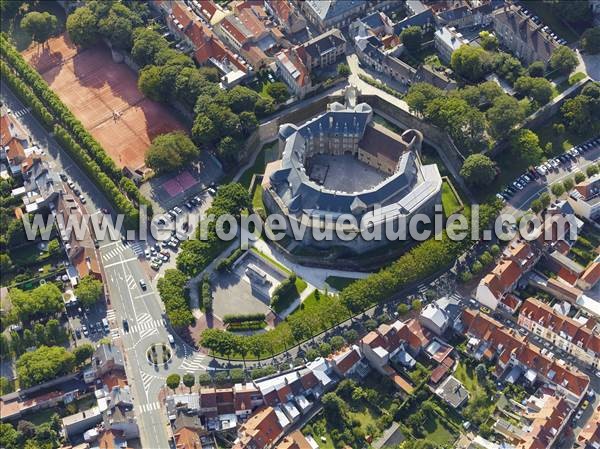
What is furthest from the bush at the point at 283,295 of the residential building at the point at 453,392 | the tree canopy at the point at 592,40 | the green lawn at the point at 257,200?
the tree canopy at the point at 592,40

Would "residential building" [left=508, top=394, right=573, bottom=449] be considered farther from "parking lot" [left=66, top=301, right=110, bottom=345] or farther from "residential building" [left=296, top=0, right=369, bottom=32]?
"residential building" [left=296, top=0, right=369, bottom=32]

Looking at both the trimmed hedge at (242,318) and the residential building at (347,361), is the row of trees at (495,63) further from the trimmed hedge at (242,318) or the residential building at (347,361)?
the trimmed hedge at (242,318)

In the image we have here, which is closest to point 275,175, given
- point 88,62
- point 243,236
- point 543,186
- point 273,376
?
point 243,236

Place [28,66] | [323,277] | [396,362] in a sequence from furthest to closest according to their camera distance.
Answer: [28,66] < [323,277] < [396,362]

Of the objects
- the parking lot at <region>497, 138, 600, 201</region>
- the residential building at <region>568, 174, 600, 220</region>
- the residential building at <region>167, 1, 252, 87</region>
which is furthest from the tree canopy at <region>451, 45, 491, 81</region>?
the residential building at <region>167, 1, 252, 87</region>

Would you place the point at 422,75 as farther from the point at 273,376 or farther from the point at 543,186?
the point at 273,376

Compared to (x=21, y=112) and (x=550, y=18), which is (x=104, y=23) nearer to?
(x=21, y=112)
